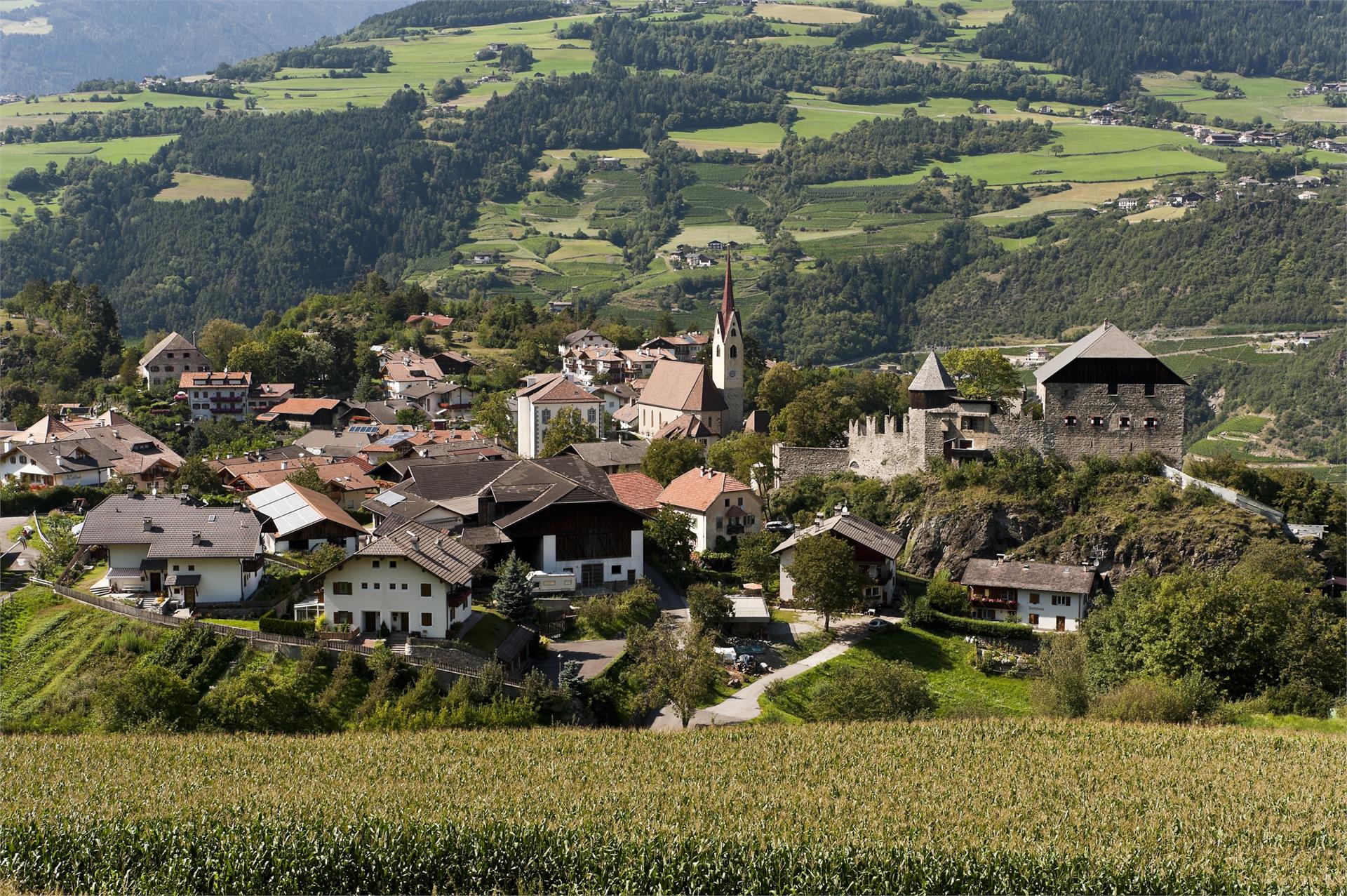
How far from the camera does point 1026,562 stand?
189ft

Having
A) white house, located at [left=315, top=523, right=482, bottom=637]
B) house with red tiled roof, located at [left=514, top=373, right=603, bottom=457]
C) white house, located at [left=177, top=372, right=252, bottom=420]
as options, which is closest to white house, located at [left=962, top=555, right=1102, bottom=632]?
white house, located at [left=315, top=523, right=482, bottom=637]

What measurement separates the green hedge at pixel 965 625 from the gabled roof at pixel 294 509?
2174 cm

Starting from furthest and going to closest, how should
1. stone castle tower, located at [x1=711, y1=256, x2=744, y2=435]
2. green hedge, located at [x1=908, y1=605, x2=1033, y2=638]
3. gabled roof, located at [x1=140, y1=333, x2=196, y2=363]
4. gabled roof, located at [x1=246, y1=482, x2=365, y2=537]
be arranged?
gabled roof, located at [x1=140, y1=333, x2=196, y2=363], stone castle tower, located at [x1=711, y1=256, x2=744, y2=435], green hedge, located at [x1=908, y1=605, x2=1033, y2=638], gabled roof, located at [x1=246, y1=482, x2=365, y2=537]

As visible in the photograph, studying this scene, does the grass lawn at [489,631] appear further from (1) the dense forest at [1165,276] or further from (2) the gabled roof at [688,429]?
(1) the dense forest at [1165,276]

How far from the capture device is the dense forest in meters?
152

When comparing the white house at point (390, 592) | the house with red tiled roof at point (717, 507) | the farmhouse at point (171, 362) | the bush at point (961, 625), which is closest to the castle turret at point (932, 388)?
the house with red tiled roof at point (717, 507)

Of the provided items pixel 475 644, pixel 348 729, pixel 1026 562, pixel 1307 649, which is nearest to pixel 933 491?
pixel 1026 562

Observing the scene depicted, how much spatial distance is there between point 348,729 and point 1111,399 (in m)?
35.6

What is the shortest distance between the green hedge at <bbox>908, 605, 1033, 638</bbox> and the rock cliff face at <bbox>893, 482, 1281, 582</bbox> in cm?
420

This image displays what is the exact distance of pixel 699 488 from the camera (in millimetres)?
63719

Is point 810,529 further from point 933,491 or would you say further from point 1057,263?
point 1057,263

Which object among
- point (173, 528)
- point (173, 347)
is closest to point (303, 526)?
point (173, 528)

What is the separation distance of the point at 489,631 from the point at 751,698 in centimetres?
877

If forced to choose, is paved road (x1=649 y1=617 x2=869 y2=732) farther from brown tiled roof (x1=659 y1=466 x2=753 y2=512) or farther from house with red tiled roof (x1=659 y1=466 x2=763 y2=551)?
brown tiled roof (x1=659 y1=466 x2=753 y2=512)
